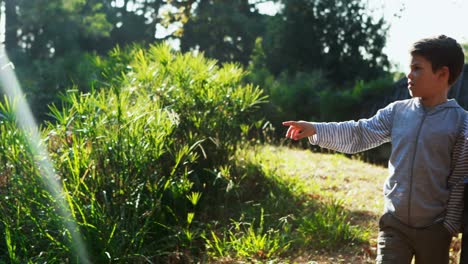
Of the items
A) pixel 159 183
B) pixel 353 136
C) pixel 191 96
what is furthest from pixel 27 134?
pixel 353 136

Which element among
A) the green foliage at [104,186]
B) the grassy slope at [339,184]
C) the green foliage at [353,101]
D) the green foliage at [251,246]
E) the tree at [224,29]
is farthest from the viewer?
the tree at [224,29]

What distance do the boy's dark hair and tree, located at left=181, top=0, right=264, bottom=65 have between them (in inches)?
640

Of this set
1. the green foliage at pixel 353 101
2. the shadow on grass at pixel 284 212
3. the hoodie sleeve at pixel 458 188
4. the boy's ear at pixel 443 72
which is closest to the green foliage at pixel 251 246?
the shadow on grass at pixel 284 212

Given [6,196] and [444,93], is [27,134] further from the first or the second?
[444,93]

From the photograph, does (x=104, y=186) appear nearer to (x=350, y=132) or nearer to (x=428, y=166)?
(x=350, y=132)

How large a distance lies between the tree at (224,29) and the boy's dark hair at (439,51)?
16257mm

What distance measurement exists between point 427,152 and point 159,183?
8.31ft

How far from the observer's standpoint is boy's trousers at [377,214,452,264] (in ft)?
7.32

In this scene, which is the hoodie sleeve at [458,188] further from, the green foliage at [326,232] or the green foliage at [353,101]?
the green foliage at [353,101]

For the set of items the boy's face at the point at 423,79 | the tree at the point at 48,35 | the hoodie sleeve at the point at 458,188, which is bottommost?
the tree at the point at 48,35

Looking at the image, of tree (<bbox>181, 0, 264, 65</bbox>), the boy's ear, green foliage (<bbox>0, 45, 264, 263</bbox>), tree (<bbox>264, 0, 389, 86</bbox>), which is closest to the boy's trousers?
the boy's ear

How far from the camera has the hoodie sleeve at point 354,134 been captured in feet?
8.14

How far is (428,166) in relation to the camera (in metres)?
2.25

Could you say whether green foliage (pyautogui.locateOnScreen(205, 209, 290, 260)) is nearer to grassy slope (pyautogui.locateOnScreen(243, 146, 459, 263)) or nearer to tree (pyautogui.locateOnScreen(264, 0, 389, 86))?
grassy slope (pyautogui.locateOnScreen(243, 146, 459, 263))
